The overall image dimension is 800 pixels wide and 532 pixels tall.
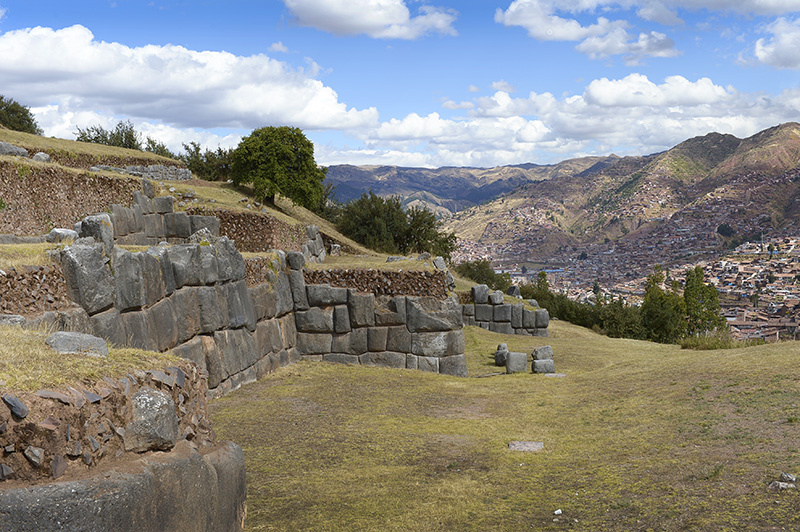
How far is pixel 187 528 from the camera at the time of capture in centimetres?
605

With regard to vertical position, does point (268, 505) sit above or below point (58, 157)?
below

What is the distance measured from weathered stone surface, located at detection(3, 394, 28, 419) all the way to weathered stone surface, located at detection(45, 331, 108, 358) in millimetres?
1439

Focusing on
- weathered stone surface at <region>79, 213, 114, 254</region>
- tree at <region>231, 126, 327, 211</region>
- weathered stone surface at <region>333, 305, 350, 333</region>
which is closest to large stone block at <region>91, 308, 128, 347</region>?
weathered stone surface at <region>79, 213, 114, 254</region>

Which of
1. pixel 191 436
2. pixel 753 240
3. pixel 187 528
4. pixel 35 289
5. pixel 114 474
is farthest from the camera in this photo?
pixel 753 240

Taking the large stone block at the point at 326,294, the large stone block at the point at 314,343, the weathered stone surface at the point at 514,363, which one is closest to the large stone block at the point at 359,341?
the large stone block at the point at 314,343

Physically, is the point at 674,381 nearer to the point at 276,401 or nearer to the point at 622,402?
the point at 622,402

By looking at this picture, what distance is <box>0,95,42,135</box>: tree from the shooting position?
47.9 meters

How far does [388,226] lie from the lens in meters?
47.3

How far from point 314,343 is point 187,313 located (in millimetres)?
6633

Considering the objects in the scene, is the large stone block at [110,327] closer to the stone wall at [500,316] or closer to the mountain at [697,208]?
the stone wall at [500,316]

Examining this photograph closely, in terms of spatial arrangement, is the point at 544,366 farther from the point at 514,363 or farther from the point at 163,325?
the point at 163,325

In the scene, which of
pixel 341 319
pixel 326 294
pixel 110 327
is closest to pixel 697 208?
pixel 341 319

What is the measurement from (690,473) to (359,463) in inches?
189

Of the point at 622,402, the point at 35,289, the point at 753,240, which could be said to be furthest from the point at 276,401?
the point at 753,240
